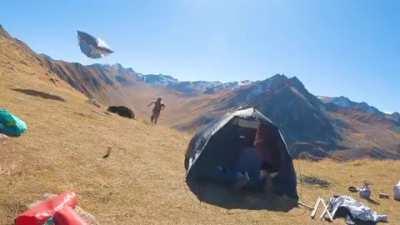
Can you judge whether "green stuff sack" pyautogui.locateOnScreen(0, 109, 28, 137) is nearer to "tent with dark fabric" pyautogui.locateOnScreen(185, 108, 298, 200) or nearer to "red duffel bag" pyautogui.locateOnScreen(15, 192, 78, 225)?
"tent with dark fabric" pyautogui.locateOnScreen(185, 108, 298, 200)

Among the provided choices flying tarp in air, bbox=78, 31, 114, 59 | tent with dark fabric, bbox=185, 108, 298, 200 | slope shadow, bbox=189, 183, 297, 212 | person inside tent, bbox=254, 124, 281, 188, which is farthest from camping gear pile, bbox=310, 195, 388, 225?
flying tarp in air, bbox=78, 31, 114, 59

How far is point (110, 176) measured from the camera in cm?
1441

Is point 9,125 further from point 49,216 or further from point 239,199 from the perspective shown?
point 239,199

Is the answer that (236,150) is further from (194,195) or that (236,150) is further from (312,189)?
(312,189)

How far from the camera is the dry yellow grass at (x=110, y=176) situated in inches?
465

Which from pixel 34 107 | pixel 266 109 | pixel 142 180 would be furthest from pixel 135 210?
pixel 266 109

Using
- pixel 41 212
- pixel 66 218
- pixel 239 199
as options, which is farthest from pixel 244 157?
pixel 41 212

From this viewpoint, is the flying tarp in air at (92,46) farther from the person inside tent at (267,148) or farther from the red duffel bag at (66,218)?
→ the red duffel bag at (66,218)

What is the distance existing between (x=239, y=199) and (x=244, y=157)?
204cm

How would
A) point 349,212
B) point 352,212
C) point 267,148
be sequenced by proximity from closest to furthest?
point 352,212, point 349,212, point 267,148

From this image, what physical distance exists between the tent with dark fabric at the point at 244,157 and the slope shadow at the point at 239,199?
0.25 m

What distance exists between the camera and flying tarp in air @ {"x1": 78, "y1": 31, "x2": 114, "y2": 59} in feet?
125

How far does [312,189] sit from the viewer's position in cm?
1964

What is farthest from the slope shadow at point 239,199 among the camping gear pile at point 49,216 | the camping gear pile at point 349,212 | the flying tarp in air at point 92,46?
the flying tarp in air at point 92,46
